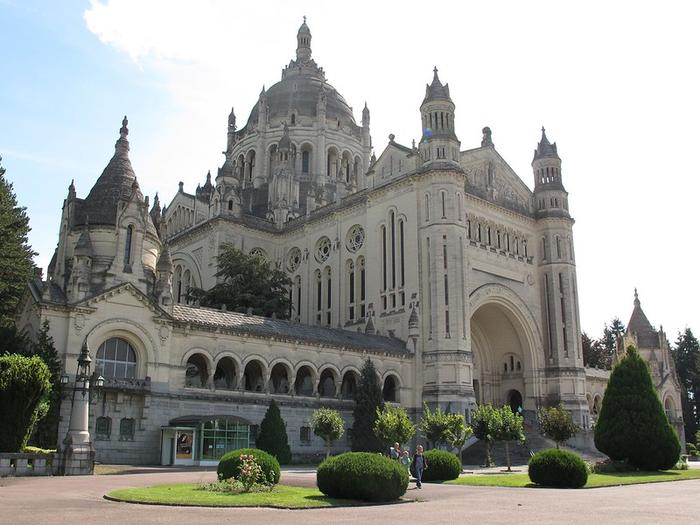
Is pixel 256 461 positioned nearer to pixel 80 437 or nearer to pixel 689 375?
pixel 80 437

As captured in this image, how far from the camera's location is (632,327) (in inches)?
3246

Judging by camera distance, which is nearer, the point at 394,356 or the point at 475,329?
the point at 394,356

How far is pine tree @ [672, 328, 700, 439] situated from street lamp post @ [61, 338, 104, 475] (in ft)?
265

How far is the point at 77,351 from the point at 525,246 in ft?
140

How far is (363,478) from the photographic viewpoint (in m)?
A: 20.6

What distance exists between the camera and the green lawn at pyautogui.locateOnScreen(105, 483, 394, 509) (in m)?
18.5

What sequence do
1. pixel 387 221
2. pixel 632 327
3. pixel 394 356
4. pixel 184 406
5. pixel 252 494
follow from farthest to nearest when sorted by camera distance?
1. pixel 632 327
2. pixel 387 221
3. pixel 394 356
4. pixel 184 406
5. pixel 252 494

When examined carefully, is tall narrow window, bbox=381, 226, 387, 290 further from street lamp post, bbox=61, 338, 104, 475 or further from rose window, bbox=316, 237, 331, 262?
street lamp post, bbox=61, 338, 104, 475

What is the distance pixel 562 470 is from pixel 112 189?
31.4m

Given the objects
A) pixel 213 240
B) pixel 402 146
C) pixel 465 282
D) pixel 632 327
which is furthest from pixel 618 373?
pixel 632 327

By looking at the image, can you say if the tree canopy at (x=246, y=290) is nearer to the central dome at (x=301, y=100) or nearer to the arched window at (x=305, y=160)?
the arched window at (x=305, y=160)

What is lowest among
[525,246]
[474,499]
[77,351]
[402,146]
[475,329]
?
[474,499]

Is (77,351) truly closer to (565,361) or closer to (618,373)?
(618,373)

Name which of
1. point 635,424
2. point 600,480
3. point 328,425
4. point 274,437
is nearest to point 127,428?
point 274,437
